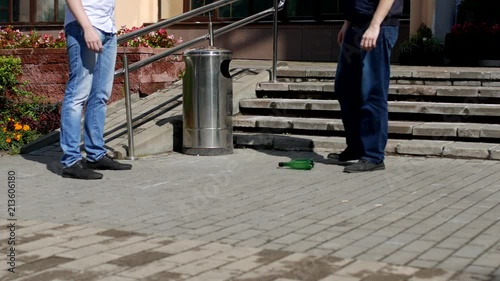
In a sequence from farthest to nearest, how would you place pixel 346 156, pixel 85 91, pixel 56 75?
Answer: pixel 56 75 → pixel 346 156 → pixel 85 91

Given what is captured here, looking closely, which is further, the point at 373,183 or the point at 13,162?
the point at 13,162

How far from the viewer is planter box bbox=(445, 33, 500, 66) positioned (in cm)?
1305

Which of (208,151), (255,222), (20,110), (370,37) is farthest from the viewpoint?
(20,110)

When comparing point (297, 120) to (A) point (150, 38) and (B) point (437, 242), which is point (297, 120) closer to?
(A) point (150, 38)

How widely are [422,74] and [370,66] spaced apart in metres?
2.74

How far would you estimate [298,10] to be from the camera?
51.6 ft

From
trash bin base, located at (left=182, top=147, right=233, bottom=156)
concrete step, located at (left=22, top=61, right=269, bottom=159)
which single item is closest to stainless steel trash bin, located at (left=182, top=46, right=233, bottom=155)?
trash bin base, located at (left=182, top=147, right=233, bottom=156)

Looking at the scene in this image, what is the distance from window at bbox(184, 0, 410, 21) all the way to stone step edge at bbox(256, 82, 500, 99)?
4408 mm

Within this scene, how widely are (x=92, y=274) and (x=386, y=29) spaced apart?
4053mm

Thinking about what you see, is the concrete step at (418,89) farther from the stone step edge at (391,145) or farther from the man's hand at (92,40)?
the man's hand at (92,40)

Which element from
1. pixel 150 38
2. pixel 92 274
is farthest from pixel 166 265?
pixel 150 38

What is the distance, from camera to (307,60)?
599 inches

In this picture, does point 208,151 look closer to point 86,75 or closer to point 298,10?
point 86,75

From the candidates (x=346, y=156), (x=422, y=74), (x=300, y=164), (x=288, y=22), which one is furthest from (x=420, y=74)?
(x=288, y=22)
